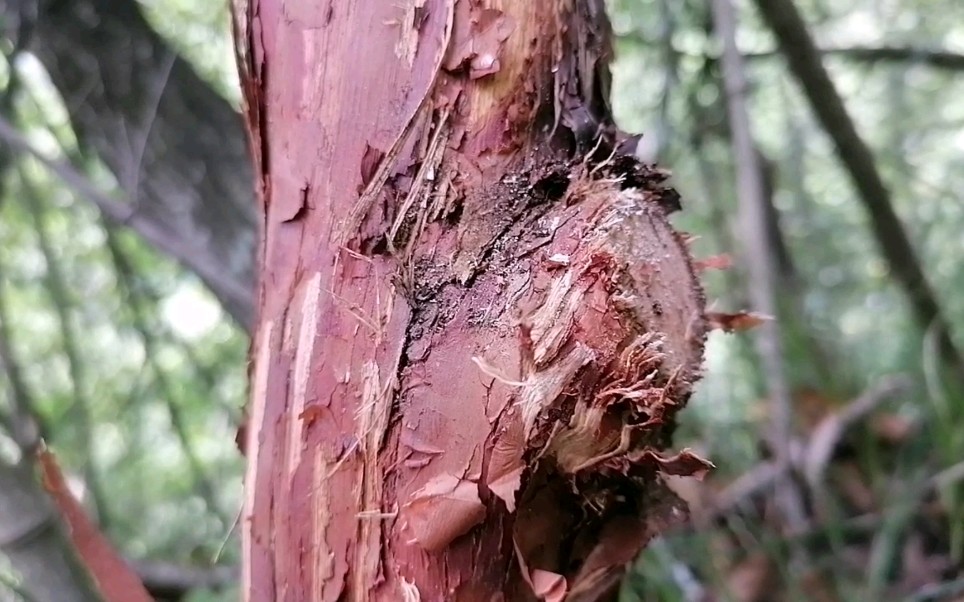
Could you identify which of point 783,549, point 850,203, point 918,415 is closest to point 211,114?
point 783,549

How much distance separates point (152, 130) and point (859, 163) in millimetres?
974

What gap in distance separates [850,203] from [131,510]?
1942mm

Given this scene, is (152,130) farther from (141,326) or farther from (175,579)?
(175,579)

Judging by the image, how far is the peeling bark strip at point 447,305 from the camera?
0.42m

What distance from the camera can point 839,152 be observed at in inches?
42.6

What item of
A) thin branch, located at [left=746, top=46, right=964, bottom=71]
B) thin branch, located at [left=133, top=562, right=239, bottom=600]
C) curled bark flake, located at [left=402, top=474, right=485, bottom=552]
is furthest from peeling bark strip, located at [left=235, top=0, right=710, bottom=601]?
thin branch, located at [left=746, top=46, right=964, bottom=71]

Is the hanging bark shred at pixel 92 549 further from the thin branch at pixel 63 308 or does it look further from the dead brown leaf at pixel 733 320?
the thin branch at pixel 63 308

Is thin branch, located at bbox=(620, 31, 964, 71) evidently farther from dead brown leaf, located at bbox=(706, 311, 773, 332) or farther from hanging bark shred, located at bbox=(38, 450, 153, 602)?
hanging bark shred, located at bbox=(38, 450, 153, 602)

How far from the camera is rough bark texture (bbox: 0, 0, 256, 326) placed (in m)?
1.01

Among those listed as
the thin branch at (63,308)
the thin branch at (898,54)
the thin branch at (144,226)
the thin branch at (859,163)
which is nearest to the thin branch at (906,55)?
the thin branch at (898,54)

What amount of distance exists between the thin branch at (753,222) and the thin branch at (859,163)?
6cm

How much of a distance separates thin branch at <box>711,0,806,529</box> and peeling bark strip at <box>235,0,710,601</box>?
609mm

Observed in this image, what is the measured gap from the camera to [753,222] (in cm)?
106

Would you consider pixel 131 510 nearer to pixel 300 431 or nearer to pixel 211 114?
pixel 211 114
